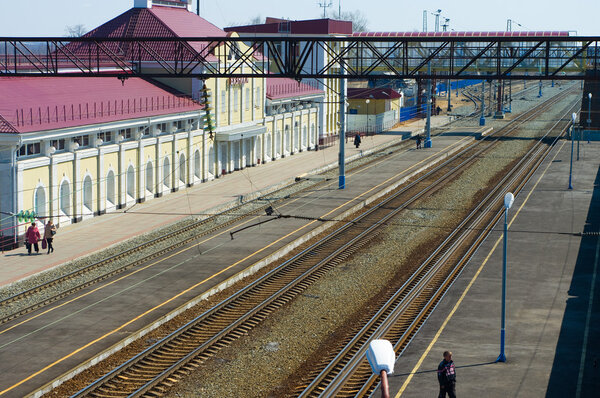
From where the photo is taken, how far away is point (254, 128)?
60.6m

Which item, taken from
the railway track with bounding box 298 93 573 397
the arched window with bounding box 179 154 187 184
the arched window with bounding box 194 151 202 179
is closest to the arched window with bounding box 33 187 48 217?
the arched window with bounding box 179 154 187 184

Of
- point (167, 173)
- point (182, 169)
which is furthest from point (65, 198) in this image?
point (182, 169)

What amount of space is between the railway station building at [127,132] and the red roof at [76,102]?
7cm

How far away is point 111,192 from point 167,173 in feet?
20.2

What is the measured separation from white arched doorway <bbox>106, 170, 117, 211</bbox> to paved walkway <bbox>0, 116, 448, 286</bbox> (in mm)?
707

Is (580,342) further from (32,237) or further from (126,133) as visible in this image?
(126,133)

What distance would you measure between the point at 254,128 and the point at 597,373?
42.8 meters

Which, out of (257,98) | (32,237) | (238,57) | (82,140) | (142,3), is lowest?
(32,237)

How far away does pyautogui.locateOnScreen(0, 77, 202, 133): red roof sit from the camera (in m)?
37.4

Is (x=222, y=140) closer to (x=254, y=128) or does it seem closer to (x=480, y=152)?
(x=254, y=128)

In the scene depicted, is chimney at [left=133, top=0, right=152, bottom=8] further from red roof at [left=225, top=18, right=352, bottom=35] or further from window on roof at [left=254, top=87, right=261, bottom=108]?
red roof at [left=225, top=18, right=352, bottom=35]

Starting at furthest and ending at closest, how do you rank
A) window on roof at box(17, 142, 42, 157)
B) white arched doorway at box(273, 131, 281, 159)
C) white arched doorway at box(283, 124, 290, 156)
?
white arched doorway at box(283, 124, 290, 156) → white arched doorway at box(273, 131, 281, 159) → window on roof at box(17, 142, 42, 157)

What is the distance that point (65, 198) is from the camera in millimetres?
39156

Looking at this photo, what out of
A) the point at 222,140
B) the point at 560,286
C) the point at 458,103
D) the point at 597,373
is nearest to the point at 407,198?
the point at 222,140
